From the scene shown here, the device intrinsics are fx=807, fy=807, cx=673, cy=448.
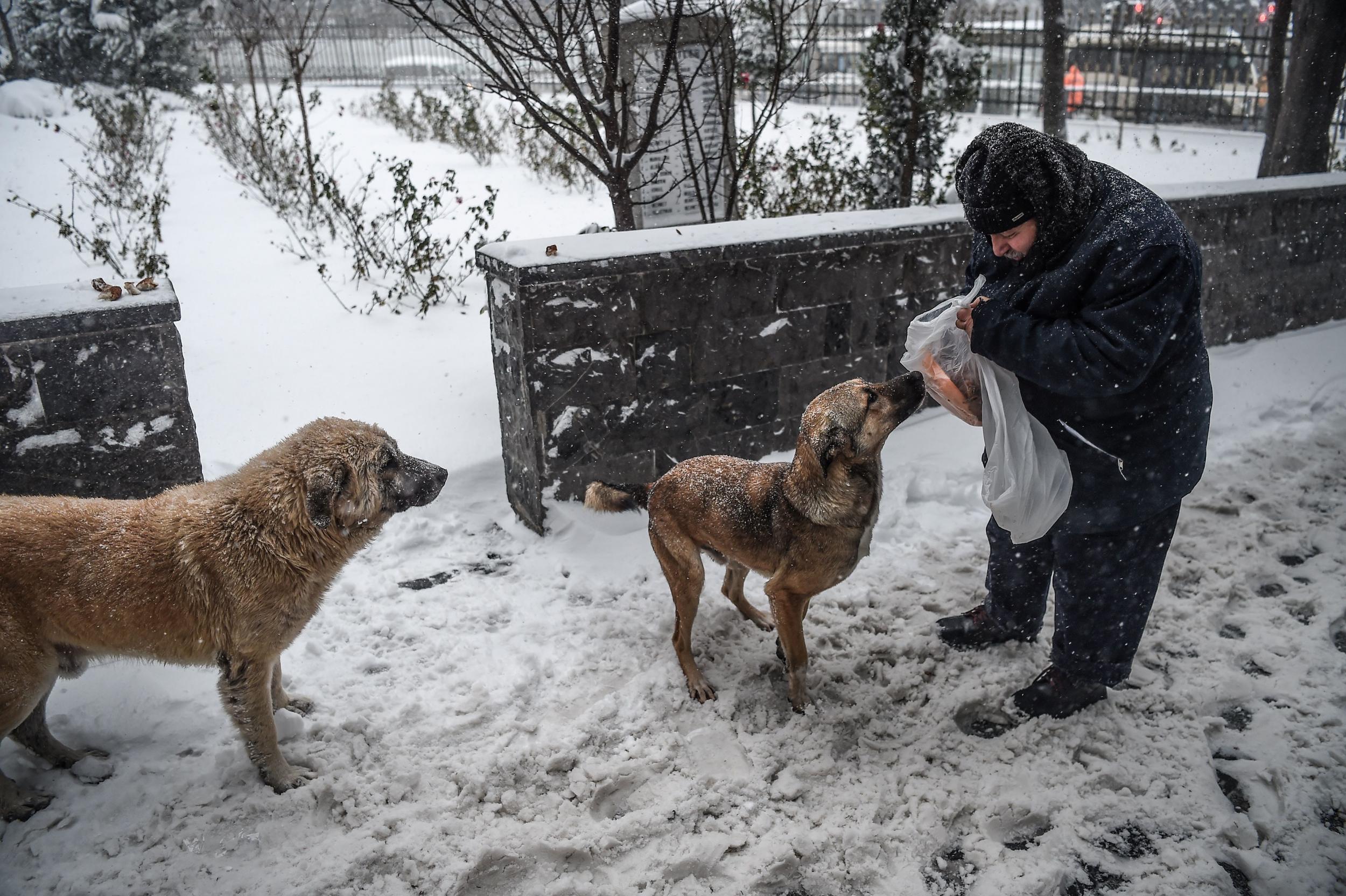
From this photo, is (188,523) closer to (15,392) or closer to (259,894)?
(259,894)

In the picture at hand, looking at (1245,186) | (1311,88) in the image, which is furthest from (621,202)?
(1311,88)

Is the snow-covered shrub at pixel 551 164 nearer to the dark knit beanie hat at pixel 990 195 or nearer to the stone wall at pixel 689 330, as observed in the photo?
the stone wall at pixel 689 330

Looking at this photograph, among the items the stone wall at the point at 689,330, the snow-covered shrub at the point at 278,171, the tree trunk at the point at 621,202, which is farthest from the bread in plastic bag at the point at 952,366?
the snow-covered shrub at the point at 278,171

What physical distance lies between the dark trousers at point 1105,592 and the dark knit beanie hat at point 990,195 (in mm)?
1241

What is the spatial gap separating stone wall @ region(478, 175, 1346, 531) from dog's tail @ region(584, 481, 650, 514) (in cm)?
89

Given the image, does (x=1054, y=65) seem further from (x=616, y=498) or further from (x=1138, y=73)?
(x=1138, y=73)

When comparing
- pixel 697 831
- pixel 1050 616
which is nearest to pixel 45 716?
pixel 697 831

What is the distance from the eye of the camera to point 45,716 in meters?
3.16

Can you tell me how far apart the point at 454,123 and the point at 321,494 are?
12.3 metres

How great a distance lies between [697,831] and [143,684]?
2.44 metres

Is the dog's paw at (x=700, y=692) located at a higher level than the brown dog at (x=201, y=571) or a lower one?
lower

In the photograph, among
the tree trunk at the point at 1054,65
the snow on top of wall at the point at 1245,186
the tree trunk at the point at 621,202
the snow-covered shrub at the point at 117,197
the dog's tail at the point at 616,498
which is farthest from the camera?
the tree trunk at the point at 1054,65

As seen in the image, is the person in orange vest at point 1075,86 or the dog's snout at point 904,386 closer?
the dog's snout at point 904,386

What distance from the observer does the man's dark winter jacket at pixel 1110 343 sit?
255cm
